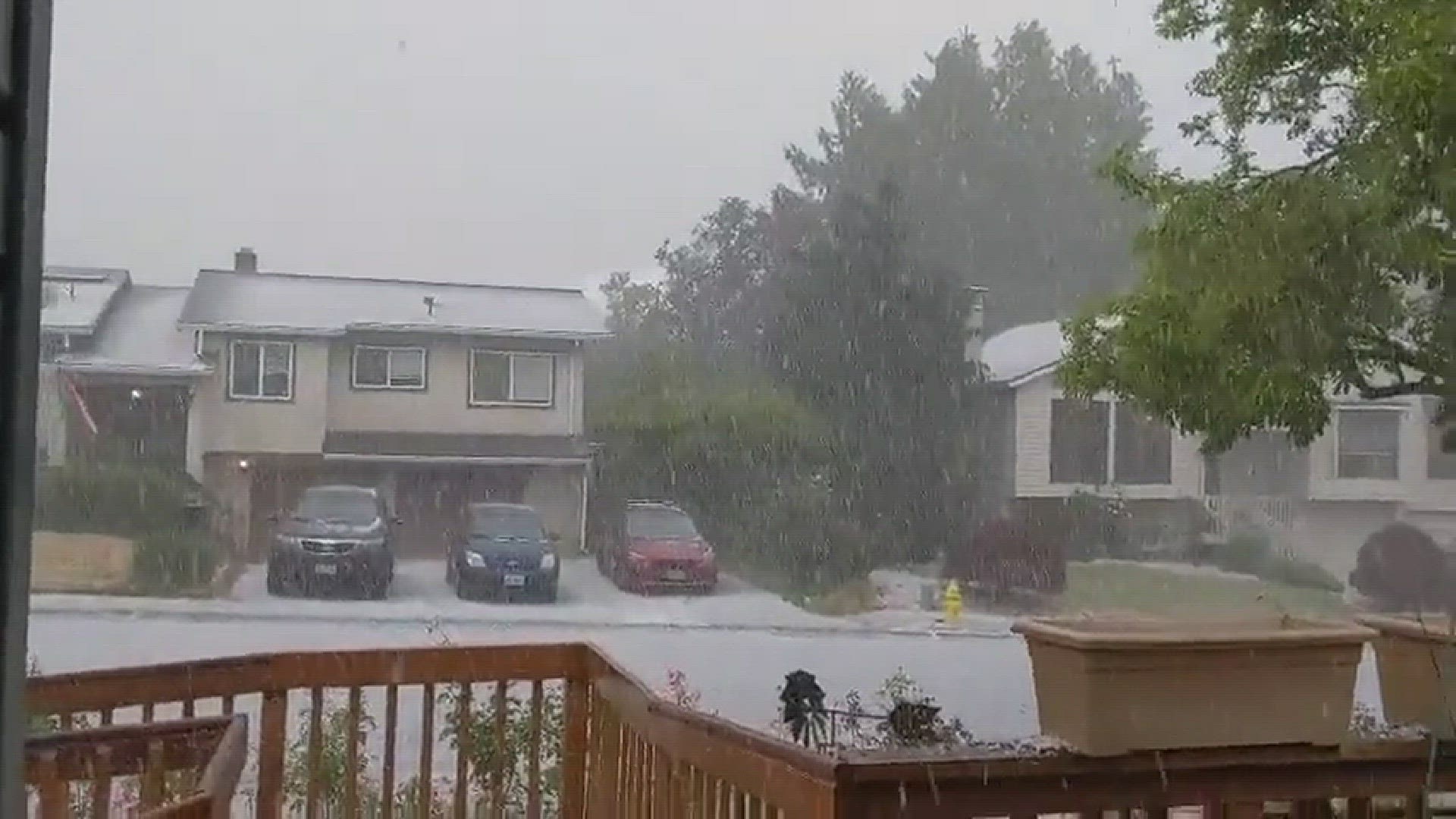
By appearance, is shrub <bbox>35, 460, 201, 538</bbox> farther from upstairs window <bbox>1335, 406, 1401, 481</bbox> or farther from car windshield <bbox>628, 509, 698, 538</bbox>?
upstairs window <bbox>1335, 406, 1401, 481</bbox>

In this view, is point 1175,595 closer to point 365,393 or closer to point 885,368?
point 885,368

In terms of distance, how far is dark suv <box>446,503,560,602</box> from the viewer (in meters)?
1.96

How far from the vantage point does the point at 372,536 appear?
1938 mm

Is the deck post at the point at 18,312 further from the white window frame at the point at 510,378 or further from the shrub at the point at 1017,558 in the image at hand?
the shrub at the point at 1017,558

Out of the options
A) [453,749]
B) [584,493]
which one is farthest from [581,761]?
[584,493]

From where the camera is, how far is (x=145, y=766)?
160 centimetres

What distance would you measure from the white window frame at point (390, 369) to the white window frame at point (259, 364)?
0.08 m

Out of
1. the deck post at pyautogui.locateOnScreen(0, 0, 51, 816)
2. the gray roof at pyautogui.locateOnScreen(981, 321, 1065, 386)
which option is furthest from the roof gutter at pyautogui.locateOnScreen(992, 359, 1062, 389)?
the deck post at pyautogui.locateOnScreen(0, 0, 51, 816)

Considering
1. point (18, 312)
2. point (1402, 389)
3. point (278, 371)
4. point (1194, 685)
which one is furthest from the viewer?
point (278, 371)

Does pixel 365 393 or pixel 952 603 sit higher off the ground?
pixel 365 393

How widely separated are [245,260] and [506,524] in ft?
1.68

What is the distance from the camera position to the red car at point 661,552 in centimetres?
197

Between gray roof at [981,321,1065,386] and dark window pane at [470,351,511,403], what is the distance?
665 mm

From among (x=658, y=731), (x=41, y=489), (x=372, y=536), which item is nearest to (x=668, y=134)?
(x=372, y=536)
